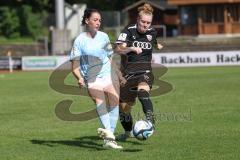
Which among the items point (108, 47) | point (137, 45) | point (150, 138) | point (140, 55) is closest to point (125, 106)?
point (150, 138)

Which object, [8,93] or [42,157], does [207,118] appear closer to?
[42,157]

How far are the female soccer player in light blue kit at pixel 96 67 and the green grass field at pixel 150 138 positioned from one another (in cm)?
53

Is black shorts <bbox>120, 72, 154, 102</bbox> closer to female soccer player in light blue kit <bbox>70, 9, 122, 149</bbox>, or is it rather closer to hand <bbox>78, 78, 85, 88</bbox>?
female soccer player in light blue kit <bbox>70, 9, 122, 149</bbox>

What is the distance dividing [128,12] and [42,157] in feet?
229

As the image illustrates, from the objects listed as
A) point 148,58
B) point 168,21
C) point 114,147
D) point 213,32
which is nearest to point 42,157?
point 114,147

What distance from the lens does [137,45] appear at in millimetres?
10719

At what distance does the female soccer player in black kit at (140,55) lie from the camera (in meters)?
10.6

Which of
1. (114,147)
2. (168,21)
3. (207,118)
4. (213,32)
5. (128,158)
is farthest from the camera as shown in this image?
(168,21)

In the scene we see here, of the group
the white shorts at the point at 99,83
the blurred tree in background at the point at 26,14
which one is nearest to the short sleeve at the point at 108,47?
the white shorts at the point at 99,83

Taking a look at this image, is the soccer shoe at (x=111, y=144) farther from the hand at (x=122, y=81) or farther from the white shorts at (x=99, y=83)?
the hand at (x=122, y=81)

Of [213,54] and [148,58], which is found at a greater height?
[148,58]

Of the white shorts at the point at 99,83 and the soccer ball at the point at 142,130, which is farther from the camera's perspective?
the white shorts at the point at 99,83

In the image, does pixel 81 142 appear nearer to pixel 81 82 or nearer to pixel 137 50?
pixel 81 82

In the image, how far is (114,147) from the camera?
33.8 ft
